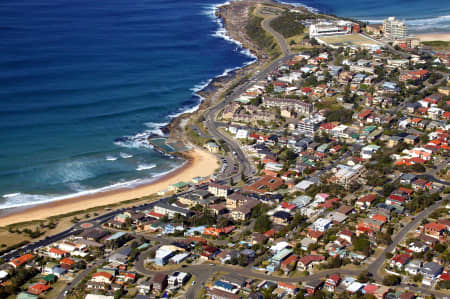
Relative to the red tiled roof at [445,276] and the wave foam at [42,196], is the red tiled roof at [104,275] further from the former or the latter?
the red tiled roof at [445,276]

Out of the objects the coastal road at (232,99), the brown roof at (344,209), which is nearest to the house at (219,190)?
the coastal road at (232,99)

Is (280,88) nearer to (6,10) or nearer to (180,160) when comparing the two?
(180,160)

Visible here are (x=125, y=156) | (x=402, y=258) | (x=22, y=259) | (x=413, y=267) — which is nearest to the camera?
(x=413, y=267)

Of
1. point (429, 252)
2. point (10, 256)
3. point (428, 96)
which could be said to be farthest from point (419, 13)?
point (10, 256)

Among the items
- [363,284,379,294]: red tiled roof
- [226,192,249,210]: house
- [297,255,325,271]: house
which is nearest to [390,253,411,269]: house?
[363,284,379,294]: red tiled roof

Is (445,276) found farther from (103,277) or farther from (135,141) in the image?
(135,141)

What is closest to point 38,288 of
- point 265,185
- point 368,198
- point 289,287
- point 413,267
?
point 289,287
